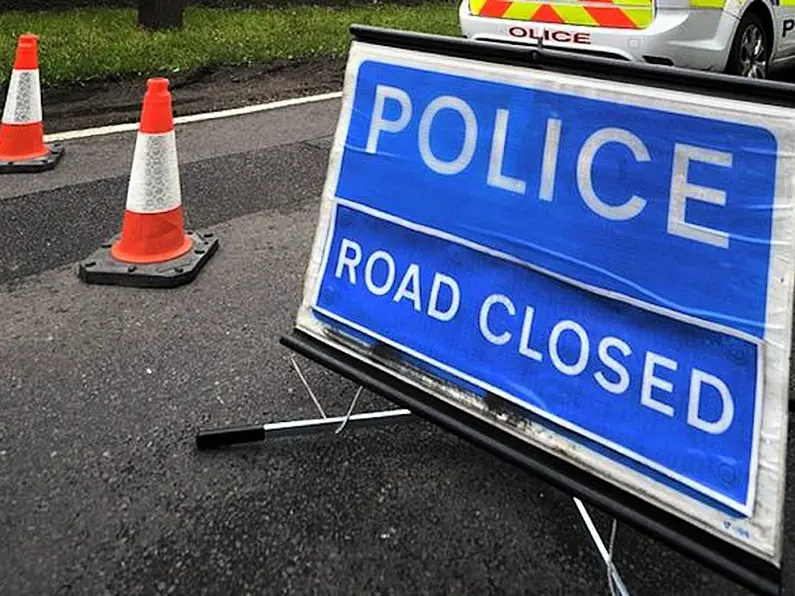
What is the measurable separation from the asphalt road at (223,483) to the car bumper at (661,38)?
301 cm

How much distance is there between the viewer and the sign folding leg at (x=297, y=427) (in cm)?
223

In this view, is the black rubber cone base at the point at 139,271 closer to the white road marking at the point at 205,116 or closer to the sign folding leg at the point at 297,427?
the sign folding leg at the point at 297,427

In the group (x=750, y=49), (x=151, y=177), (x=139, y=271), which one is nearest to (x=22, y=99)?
(x=151, y=177)

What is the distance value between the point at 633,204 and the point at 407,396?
73 cm

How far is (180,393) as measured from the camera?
8.23 ft

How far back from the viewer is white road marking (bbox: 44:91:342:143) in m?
5.42

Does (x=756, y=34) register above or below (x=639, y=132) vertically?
above

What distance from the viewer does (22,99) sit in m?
4.66

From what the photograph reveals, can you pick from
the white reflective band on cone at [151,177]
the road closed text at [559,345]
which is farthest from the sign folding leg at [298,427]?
the white reflective band on cone at [151,177]

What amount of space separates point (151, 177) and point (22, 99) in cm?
192

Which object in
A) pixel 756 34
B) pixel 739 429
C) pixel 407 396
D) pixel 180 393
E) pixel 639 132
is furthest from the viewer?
pixel 756 34

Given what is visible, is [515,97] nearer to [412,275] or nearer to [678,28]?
[412,275]

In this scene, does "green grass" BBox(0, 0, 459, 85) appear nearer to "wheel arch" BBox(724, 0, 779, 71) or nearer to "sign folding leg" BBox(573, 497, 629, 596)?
"wheel arch" BBox(724, 0, 779, 71)

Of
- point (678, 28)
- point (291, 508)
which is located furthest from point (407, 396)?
point (678, 28)
